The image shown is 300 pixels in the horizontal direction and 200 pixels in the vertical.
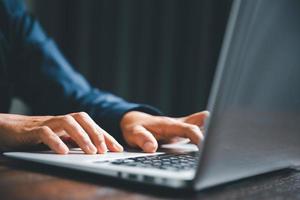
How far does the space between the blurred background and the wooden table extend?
4.50 ft

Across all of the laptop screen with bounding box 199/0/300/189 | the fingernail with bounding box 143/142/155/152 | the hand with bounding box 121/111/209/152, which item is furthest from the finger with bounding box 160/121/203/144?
the laptop screen with bounding box 199/0/300/189

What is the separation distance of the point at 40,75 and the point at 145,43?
0.81 metres

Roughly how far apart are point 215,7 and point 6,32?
91 cm

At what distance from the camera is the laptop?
16.5 inches

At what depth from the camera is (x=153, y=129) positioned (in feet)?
2.85

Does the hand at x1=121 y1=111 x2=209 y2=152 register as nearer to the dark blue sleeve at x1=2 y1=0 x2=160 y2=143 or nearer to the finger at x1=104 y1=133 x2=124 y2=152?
the finger at x1=104 y1=133 x2=124 y2=152

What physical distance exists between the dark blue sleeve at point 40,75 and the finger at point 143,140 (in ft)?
1.40

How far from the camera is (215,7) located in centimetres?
188

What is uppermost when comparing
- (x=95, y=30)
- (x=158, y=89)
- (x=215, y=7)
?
(x=215, y=7)

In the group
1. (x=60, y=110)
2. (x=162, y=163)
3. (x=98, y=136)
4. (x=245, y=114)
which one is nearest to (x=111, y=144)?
(x=98, y=136)

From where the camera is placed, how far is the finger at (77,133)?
65 centimetres

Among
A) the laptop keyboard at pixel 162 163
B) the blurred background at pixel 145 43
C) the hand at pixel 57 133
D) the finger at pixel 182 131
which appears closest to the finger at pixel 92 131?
the hand at pixel 57 133

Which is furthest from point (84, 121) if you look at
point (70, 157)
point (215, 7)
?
point (215, 7)

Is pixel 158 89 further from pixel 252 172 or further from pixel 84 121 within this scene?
pixel 252 172
